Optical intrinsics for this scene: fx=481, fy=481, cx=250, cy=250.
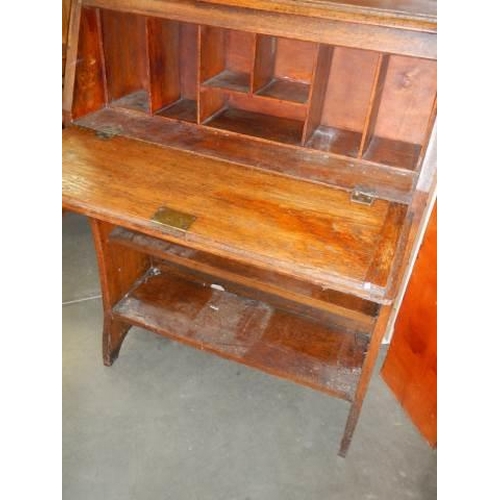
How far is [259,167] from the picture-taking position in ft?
5.32

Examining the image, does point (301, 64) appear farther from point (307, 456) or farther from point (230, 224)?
point (307, 456)

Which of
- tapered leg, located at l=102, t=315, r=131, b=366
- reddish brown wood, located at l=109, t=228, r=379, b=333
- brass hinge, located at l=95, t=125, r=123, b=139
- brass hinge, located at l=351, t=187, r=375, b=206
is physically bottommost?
tapered leg, located at l=102, t=315, r=131, b=366

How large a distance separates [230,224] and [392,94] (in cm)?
77

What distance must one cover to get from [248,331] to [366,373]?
522mm

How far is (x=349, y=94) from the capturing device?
67.4 inches

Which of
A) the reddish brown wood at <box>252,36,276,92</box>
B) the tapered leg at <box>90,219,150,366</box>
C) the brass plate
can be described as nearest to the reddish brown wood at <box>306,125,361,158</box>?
the reddish brown wood at <box>252,36,276,92</box>

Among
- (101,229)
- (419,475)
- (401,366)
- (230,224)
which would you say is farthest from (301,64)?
(419,475)

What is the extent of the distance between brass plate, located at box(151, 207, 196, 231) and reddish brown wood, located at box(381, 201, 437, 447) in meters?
0.89

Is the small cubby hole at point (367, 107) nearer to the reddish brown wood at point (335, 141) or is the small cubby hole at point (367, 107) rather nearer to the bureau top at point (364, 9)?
the reddish brown wood at point (335, 141)

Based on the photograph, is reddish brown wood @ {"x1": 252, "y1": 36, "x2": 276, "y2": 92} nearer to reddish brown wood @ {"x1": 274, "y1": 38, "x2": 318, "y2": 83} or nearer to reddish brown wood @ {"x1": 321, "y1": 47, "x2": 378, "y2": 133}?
reddish brown wood @ {"x1": 274, "y1": 38, "x2": 318, "y2": 83}

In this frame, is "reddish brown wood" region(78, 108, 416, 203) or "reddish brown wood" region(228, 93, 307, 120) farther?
"reddish brown wood" region(228, 93, 307, 120)

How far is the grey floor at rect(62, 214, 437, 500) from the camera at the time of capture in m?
1.74

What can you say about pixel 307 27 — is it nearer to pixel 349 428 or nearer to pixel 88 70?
pixel 88 70

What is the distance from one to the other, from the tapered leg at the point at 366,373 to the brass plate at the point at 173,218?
1.94 ft
